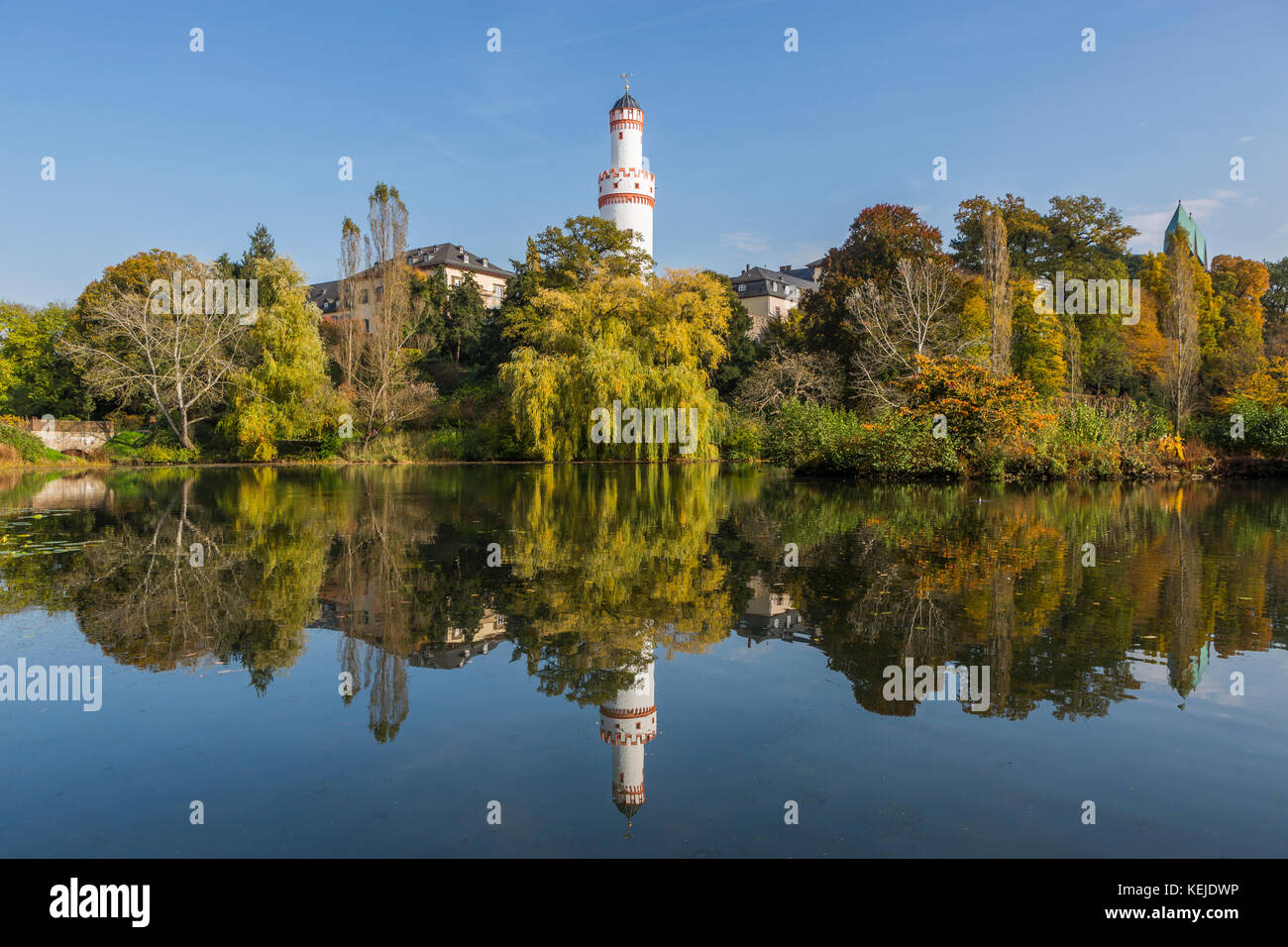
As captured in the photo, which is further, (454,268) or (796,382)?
(454,268)

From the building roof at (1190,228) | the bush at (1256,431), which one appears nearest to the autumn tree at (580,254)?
the bush at (1256,431)

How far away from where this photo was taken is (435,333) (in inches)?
1930

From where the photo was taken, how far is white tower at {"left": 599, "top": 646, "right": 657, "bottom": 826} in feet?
10.2

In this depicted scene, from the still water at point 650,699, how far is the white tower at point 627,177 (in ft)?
131

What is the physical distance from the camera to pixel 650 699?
4258 millimetres

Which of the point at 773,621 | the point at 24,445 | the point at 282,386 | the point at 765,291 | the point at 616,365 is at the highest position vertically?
the point at 765,291

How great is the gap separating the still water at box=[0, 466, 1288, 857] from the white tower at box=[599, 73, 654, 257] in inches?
1567

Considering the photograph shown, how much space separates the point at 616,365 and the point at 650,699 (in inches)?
1119

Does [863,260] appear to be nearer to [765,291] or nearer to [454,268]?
[765,291]

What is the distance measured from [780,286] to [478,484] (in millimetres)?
60192

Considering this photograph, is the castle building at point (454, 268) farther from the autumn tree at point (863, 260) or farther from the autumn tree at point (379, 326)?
the autumn tree at point (863, 260)

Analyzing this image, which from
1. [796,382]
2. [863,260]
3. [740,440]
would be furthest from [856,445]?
[863,260]
